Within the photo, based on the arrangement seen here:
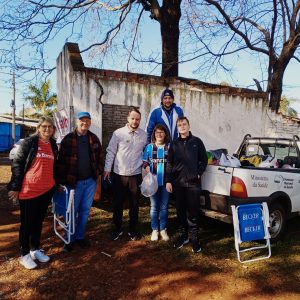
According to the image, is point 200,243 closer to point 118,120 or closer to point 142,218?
point 142,218

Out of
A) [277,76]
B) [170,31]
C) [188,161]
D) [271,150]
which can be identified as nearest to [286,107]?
[277,76]

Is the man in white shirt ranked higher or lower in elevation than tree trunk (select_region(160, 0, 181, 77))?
lower

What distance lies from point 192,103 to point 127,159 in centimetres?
452

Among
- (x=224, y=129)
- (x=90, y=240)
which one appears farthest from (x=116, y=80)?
(x=90, y=240)

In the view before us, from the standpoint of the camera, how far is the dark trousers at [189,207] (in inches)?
175

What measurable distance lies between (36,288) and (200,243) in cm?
243

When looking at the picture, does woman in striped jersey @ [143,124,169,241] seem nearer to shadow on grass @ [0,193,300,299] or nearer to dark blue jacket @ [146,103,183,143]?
dark blue jacket @ [146,103,183,143]

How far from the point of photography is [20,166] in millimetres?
3904

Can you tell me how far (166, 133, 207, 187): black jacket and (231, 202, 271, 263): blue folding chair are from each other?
64cm

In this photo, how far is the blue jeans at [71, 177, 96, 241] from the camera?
451 centimetres

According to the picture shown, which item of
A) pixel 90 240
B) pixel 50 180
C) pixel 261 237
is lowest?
pixel 90 240

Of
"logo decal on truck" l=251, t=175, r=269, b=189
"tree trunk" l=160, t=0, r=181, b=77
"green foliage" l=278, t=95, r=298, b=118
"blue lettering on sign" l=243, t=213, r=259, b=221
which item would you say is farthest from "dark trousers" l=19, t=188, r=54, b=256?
"green foliage" l=278, t=95, r=298, b=118

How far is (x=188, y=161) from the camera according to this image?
4.43 meters

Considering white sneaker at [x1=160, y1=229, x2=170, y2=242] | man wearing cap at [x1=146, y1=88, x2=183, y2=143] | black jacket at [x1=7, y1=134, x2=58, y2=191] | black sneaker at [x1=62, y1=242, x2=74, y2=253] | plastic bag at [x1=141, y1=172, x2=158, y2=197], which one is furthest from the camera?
man wearing cap at [x1=146, y1=88, x2=183, y2=143]
